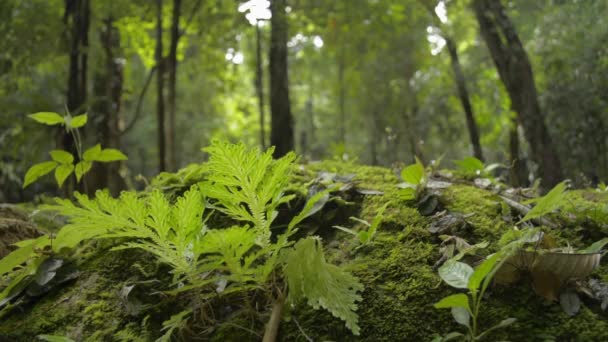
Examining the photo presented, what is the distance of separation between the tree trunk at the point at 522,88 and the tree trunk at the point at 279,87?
2873 mm

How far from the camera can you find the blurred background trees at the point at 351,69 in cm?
Result: 580

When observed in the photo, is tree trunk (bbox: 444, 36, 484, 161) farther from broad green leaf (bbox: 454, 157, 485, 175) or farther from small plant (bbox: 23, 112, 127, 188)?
small plant (bbox: 23, 112, 127, 188)

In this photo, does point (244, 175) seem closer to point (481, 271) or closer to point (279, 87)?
point (481, 271)

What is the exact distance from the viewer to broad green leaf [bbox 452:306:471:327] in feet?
3.70

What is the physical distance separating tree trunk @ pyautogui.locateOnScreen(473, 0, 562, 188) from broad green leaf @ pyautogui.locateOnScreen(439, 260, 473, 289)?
4.93m

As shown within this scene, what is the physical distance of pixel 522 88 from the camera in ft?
19.2

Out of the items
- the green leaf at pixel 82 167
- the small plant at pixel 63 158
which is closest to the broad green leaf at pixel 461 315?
the small plant at pixel 63 158

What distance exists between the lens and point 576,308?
45.9 inches

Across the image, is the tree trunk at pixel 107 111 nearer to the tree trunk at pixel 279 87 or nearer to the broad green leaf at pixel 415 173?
the tree trunk at pixel 279 87

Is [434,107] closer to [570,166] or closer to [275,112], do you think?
[570,166]

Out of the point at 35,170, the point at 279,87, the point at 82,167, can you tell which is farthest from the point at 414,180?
the point at 279,87

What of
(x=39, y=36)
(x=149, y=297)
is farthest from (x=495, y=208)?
(x=39, y=36)

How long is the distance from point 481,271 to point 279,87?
6.04 metres

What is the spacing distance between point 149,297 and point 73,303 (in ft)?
0.92
